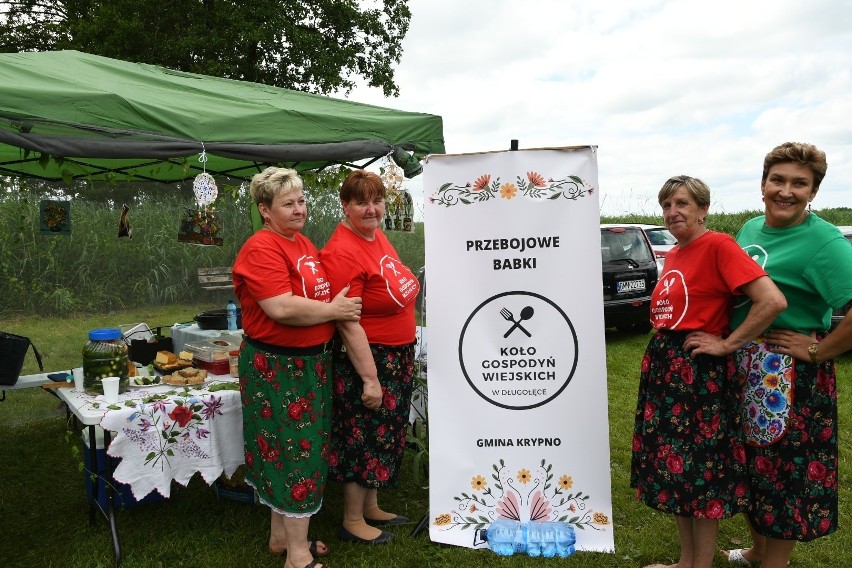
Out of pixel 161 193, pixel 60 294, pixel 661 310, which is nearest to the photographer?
pixel 661 310

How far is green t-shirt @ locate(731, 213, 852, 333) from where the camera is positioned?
200cm

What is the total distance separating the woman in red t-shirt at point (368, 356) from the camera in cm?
257

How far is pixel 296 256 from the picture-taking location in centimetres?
243

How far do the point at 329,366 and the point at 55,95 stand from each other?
5.15 ft

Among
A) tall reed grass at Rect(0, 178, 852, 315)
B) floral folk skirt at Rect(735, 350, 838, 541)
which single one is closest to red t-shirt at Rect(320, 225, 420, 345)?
floral folk skirt at Rect(735, 350, 838, 541)

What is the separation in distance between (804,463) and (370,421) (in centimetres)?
161

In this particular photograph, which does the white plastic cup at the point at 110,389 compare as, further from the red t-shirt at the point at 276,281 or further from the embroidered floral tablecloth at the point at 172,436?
the red t-shirt at the point at 276,281

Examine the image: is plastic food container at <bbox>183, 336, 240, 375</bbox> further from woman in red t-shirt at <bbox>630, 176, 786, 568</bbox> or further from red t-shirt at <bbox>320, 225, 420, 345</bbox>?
woman in red t-shirt at <bbox>630, 176, 786, 568</bbox>

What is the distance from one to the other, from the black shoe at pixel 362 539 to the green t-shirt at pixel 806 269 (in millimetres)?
1739

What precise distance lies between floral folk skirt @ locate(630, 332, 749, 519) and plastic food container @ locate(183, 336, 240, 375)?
2.12 meters

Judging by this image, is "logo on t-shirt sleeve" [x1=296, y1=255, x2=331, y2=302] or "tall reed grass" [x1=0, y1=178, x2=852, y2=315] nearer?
"logo on t-shirt sleeve" [x1=296, y1=255, x2=331, y2=302]

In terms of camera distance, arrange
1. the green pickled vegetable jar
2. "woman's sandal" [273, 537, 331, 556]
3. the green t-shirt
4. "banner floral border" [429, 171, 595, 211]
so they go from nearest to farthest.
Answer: the green t-shirt < "banner floral border" [429, 171, 595, 211] < "woman's sandal" [273, 537, 331, 556] < the green pickled vegetable jar

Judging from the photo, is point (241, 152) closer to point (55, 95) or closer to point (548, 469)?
point (55, 95)

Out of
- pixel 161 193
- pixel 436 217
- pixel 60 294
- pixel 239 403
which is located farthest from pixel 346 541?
pixel 161 193
